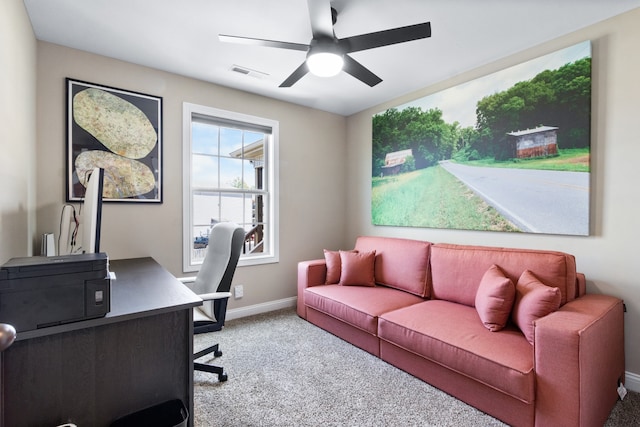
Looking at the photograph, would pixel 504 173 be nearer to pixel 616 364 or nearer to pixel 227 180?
pixel 616 364

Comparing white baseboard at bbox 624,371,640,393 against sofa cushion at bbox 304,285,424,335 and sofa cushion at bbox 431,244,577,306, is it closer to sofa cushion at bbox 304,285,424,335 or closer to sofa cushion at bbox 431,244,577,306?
sofa cushion at bbox 431,244,577,306

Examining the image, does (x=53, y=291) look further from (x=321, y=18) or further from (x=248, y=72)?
(x=248, y=72)

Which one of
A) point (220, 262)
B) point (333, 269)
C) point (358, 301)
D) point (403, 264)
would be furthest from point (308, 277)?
point (220, 262)

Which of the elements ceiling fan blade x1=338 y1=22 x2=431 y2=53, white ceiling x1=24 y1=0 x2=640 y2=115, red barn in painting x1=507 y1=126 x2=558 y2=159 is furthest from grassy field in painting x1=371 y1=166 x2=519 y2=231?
ceiling fan blade x1=338 y1=22 x2=431 y2=53

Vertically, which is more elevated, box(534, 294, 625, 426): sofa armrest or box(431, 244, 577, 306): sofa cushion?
box(431, 244, 577, 306): sofa cushion

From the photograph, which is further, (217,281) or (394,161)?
(394,161)

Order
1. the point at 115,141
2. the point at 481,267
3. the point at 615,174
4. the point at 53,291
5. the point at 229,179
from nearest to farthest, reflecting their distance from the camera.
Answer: the point at 53,291 < the point at 615,174 < the point at 481,267 < the point at 115,141 < the point at 229,179

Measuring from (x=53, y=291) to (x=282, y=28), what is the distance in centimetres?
214

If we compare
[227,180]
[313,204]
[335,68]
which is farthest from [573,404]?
[227,180]

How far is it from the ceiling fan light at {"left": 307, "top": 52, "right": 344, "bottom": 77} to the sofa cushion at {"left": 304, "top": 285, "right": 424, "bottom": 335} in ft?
6.15

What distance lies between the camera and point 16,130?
1747mm

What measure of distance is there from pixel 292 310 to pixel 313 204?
135 centimetres

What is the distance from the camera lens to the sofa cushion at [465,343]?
1621mm

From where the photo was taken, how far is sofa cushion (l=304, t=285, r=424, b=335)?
8.20ft
